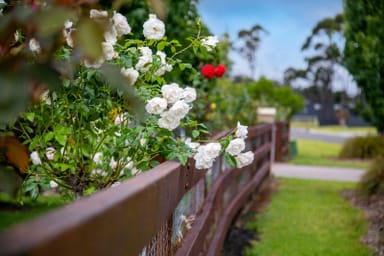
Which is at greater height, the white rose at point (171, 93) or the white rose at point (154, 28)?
the white rose at point (154, 28)

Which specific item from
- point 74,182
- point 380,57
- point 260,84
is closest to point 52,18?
point 74,182

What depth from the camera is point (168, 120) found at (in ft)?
7.70

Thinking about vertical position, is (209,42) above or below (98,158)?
above

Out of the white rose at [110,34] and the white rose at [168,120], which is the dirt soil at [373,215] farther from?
the white rose at [110,34]

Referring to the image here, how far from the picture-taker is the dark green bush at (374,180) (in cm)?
782

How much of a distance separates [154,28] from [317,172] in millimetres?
10268

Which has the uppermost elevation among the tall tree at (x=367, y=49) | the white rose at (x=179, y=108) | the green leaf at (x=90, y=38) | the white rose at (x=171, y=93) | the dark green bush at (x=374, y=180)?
the tall tree at (x=367, y=49)

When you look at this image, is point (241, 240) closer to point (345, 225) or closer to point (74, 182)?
point (345, 225)

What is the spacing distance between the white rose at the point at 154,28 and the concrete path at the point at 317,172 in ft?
29.8

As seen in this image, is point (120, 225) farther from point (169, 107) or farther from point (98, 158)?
point (98, 158)

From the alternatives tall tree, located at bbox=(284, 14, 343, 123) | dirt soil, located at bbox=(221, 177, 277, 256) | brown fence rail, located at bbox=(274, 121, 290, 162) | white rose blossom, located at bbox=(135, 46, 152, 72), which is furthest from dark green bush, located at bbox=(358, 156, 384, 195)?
tall tree, located at bbox=(284, 14, 343, 123)

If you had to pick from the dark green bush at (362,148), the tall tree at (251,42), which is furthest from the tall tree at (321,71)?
the dark green bush at (362,148)

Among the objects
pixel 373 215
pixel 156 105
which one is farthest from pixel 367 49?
pixel 156 105

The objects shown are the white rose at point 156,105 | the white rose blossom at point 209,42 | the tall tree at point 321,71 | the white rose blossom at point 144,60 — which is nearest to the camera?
the white rose at point 156,105
